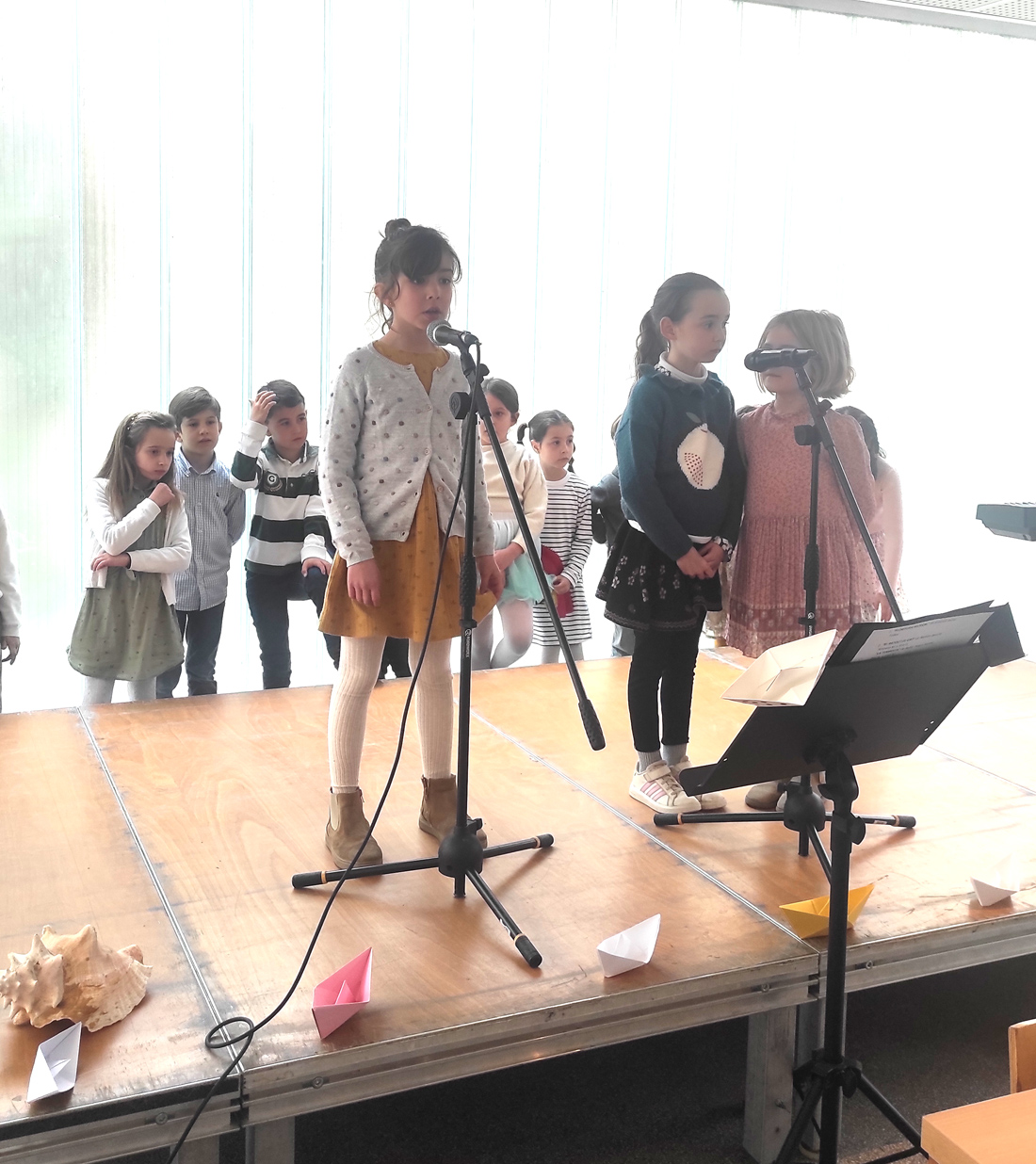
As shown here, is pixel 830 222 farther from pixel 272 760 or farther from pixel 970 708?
pixel 272 760

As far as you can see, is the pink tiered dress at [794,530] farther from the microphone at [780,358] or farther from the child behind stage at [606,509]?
the child behind stage at [606,509]

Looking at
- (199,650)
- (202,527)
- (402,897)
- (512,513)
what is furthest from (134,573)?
(402,897)

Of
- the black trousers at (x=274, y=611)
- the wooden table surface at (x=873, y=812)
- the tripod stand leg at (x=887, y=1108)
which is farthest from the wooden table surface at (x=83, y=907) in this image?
the wooden table surface at (x=873, y=812)

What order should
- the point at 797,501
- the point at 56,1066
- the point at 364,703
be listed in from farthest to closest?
1. the point at 797,501
2. the point at 364,703
3. the point at 56,1066

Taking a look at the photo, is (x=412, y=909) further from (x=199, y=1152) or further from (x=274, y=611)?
(x=274, y=611)

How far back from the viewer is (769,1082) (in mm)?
1798

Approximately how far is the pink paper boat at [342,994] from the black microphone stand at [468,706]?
0.80ft

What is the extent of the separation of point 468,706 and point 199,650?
1.87 metres

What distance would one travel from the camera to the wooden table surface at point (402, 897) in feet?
5.57

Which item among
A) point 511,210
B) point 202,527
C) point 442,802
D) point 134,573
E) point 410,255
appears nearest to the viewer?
point 410,255

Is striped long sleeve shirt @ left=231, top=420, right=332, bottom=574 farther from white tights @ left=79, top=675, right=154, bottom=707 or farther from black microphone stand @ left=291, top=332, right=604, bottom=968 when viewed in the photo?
black microphone stand @ left=291, top=332, right=604, bottom=968

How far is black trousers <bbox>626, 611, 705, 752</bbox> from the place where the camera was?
2439 mm

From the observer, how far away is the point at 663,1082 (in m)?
2.00

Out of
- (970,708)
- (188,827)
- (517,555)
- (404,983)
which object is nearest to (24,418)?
(517,555)
